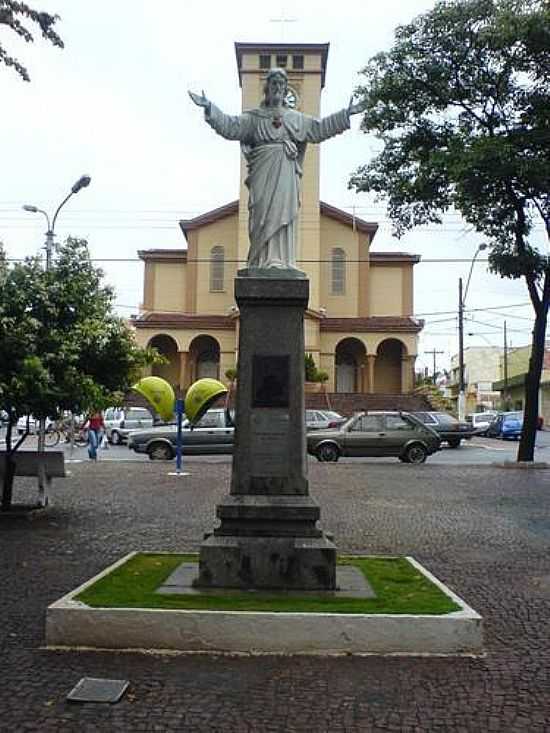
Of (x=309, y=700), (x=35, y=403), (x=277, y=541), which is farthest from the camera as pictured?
(x=35, y=403)

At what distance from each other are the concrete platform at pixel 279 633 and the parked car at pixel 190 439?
57.5ft

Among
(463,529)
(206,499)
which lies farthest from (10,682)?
(206,499)

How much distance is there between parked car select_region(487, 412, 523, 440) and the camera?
131ft

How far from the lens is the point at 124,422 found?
34.9 m

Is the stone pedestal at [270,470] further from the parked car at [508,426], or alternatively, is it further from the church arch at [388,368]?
the church arch at [388,368]

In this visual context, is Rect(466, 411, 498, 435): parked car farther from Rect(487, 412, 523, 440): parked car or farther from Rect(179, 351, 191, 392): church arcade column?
Rect(179, 351, 191, 392): church arcade column

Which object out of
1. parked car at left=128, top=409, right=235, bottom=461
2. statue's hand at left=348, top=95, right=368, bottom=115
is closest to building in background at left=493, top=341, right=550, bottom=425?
parked car at left=128, top=409, right=235, bottom=461

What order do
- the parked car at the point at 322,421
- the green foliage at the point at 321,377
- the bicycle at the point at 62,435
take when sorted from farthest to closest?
the green foliage at the point at 321,377 < the bicycle at the point at 62,435 < the parked car at the point at 322,421

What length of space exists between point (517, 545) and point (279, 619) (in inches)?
205

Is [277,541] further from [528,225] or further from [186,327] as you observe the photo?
[186,327]

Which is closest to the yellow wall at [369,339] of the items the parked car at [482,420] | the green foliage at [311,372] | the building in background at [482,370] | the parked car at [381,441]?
the green foliage at [311,372]

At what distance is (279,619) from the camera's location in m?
5.44

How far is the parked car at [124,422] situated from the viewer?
34.1 m

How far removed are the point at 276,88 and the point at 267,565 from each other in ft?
14.1
